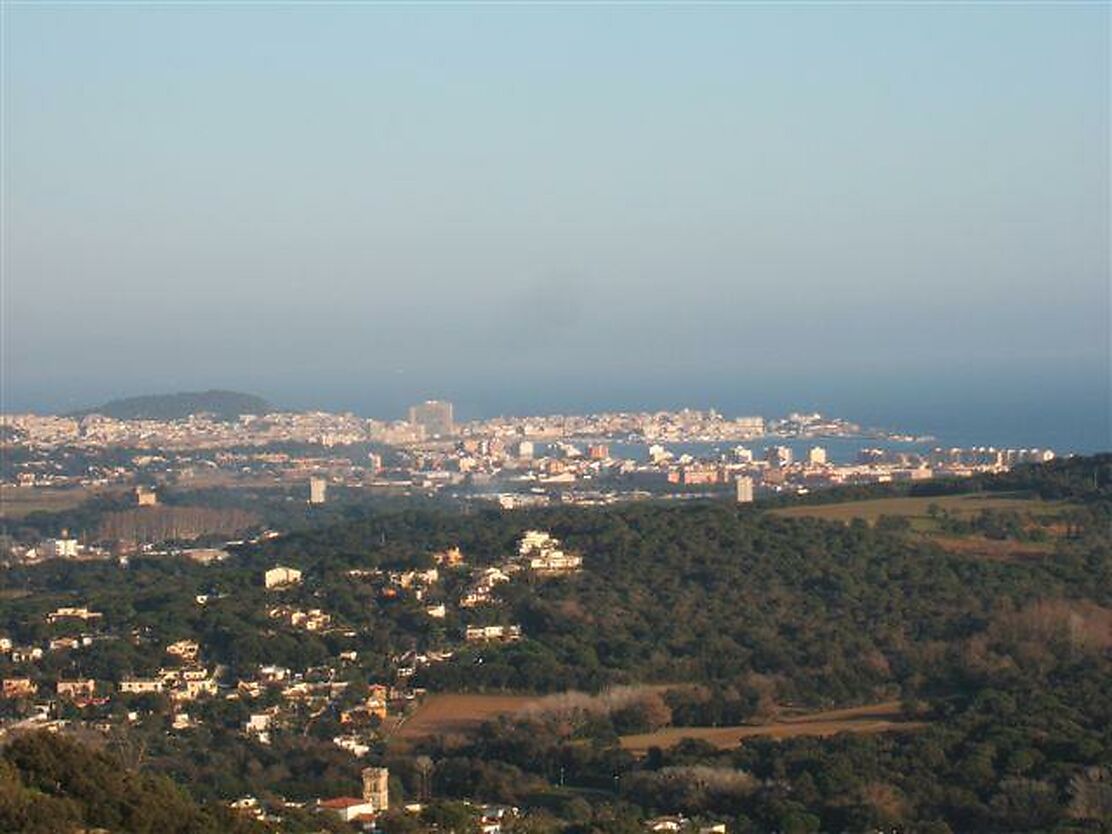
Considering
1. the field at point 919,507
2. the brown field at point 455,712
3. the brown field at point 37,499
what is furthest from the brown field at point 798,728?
the brown field at point 37,499

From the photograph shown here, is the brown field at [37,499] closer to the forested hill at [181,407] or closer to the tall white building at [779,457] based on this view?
the tall white building at [779,457]

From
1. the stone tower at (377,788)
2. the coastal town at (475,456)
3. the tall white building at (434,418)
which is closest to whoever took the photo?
the stone tower at (377,788)

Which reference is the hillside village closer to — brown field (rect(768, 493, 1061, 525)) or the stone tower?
the stone tower

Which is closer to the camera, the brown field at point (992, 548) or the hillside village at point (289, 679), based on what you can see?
the hillside village at point (289, 679)

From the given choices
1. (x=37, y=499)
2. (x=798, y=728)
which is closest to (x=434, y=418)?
(x=37, y=499)

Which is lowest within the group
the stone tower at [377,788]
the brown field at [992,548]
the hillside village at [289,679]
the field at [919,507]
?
the stone tower at [377,788]

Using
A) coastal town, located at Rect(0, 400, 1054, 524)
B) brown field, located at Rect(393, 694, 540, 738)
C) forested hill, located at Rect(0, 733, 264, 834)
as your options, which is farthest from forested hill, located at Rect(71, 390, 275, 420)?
forested hill, located at Rect(0, 733, 264, 834)

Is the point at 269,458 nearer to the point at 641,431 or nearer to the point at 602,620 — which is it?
the point at 641,431
